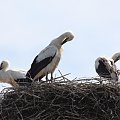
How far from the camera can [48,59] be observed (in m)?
12.1

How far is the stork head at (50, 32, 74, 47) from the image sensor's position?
40.2ft

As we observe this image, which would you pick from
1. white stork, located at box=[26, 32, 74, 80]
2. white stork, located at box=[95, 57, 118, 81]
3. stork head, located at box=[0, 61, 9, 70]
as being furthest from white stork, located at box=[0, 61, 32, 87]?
white stork, located at box=[95, 57, 118, 81]

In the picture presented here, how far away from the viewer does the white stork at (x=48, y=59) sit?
39.6ft

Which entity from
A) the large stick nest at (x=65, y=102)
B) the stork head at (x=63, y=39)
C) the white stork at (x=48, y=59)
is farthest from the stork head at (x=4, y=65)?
the large stick nest at (x=65, y=102)

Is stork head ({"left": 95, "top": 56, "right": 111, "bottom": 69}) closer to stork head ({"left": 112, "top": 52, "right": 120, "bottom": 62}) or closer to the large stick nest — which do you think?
stork head ({"left": 112, "top": 52, "right": 120, "bottom": 62})

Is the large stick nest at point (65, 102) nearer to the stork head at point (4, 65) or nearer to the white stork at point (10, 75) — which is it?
the white stork at point (10, 75)

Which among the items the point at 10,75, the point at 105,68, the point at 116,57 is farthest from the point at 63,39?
the point at 116,57

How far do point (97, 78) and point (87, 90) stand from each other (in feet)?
1.28

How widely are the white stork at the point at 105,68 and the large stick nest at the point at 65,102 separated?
2779mm

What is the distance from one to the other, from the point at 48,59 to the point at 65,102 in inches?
107

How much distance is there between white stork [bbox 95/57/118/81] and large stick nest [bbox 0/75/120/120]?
2779 mm

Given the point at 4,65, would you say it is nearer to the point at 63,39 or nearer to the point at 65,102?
the point at 63,39

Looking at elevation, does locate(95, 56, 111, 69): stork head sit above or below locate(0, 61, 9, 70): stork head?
below

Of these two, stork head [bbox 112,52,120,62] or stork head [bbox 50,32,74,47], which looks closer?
stork head [bbox 50,32,74,47]
